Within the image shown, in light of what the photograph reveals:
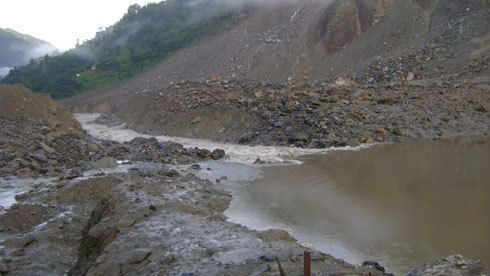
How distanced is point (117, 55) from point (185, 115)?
57.1 meters

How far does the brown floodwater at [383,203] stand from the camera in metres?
9.75

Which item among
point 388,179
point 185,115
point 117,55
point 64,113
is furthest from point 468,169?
point 117,55

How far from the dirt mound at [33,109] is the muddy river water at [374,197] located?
1061 centimetres

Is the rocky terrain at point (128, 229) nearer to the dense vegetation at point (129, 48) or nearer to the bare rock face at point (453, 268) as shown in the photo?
the bare rock face at point (453, 268)

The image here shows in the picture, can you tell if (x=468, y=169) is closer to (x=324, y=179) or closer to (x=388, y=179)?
(x=388, y=179)

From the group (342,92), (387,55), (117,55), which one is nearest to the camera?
(342,92)

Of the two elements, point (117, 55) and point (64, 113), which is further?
point (117, 55)

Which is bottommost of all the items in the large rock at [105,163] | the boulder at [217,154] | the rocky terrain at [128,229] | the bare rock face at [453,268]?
the boulder at [217,154]

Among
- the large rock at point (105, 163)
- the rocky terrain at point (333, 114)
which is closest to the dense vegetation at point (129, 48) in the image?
the rocky terrain at point (333, 114)

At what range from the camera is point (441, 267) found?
19.5 ft

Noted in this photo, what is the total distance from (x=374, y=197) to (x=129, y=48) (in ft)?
252

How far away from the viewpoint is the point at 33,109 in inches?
1069

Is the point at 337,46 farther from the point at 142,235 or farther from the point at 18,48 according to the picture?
the point at 18,48

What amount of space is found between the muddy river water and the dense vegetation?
43.7 m
